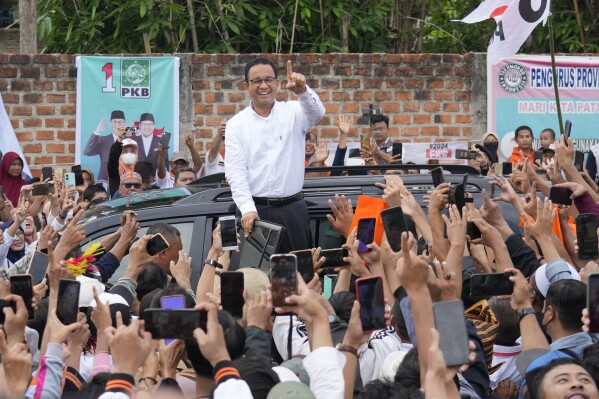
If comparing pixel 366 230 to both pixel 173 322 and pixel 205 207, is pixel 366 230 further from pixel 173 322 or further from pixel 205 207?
pixel 173 322

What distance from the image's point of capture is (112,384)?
12.8ft

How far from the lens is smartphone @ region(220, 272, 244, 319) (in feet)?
16.6

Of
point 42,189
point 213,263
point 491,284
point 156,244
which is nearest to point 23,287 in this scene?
point 213,263

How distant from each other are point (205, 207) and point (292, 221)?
591mm

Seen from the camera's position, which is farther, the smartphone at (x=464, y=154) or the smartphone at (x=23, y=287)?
the smartphone at (x=464, y=154)

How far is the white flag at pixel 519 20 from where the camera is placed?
11.9 meters

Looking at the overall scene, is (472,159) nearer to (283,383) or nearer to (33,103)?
(33,103)

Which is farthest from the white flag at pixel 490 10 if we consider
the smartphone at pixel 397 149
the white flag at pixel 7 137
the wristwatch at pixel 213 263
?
the wristwatch at pixel 213 263

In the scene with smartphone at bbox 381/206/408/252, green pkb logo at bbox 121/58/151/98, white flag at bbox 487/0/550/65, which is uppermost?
white flag at bbox 487/0/550/65

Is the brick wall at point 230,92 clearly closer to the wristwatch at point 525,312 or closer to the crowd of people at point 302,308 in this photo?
the crowd of people at point 302,308

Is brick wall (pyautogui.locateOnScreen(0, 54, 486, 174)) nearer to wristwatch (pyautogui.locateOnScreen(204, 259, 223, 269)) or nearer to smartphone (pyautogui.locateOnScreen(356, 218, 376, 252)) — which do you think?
smartphone (pyautogui.locateOnScreen(356, 218, 376, 252))

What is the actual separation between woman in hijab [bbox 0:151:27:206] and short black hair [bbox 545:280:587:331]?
775 centimetres

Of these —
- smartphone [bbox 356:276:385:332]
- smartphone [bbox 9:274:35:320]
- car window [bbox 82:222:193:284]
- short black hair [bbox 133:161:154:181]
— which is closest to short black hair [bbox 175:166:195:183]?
short black hair [bbox 133:161:154:181]

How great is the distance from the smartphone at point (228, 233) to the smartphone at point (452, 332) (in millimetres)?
2657
